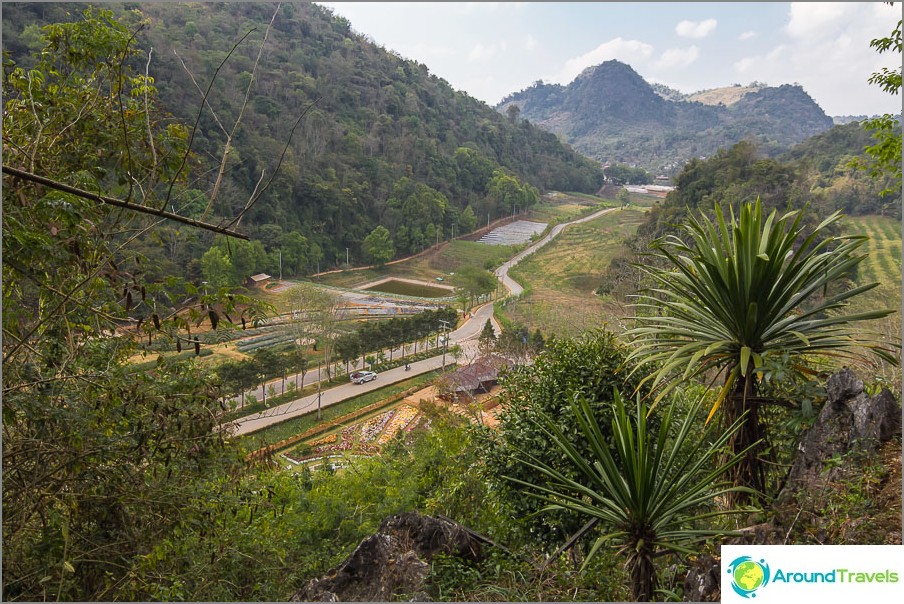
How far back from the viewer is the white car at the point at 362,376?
18.8 meters

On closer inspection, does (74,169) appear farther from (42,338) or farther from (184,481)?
(184,481)

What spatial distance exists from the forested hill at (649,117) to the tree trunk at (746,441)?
67.0m

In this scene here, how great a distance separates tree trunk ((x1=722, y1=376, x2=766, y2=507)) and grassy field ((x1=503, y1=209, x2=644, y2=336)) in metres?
12.5

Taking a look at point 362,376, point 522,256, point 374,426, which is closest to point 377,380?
point 362,376

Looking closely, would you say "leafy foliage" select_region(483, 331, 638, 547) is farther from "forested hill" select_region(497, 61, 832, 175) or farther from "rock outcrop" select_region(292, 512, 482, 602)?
"forested hill" select_region(497, 61, 832, 175)

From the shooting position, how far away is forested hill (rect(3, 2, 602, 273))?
89.0 ft

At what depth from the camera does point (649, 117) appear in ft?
313

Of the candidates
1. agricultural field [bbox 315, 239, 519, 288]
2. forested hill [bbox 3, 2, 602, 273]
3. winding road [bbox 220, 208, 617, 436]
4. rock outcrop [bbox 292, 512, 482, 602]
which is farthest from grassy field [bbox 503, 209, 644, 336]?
Result: rock outcrop [bbox 292, 512, 482, 602]

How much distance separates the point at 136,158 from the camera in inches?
122

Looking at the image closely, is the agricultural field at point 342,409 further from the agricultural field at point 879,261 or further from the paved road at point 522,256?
the agricultural field at point 879,261

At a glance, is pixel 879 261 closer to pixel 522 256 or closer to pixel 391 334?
pixel 522 256

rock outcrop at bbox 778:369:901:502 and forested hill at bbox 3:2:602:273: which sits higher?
forested hill at bbox 3:2:602:273

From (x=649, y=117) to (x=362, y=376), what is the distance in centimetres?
9148

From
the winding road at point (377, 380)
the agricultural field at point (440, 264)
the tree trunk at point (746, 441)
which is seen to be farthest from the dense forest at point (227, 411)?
the agricultural field at point (440, 264)
